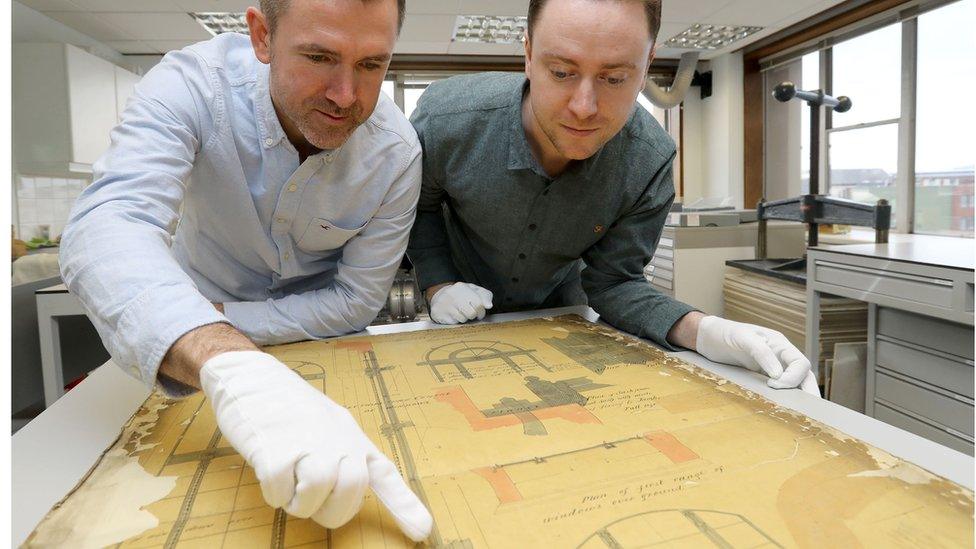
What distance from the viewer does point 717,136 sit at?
490 cm

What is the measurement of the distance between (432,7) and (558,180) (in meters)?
2.82

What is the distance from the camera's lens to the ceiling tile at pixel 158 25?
3748mm

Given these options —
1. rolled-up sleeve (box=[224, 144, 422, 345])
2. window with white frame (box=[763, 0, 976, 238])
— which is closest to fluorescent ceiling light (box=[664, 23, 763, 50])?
window with white frame (box=[763, 0, 976, 238])

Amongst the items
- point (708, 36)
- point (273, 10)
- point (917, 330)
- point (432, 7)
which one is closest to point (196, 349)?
point (273, 10)

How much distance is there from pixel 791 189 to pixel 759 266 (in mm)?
2214

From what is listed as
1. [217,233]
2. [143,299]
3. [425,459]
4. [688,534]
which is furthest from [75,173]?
[688,534]

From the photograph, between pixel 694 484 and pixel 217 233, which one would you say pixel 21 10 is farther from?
pixel 694 484

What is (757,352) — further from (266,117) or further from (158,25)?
(158,25)

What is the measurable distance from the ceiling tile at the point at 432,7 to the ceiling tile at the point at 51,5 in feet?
6.39

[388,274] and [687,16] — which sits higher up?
[687,16]


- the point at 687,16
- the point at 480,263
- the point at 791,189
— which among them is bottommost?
the point at 480,263

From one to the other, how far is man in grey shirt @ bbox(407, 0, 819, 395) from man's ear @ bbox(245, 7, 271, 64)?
0.36 m

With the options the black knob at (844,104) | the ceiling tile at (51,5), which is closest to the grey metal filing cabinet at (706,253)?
the black knob at (844,104)

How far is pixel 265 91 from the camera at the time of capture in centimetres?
101
